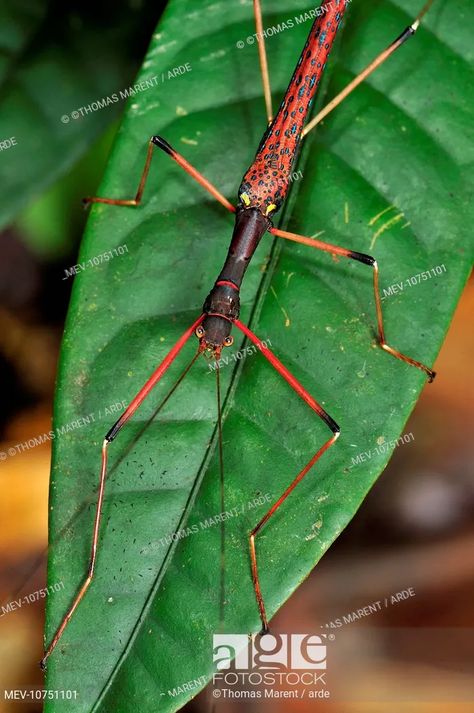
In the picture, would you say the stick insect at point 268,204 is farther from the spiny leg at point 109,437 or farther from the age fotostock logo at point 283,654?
the age fotostock logo at point 283,654

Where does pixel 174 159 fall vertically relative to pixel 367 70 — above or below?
below

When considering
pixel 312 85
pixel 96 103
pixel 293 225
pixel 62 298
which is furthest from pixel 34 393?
pixel 312 85

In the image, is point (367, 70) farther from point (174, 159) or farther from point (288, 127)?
point (174, 159)

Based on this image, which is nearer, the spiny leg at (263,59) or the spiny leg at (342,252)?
the spiny leg at (342,252)

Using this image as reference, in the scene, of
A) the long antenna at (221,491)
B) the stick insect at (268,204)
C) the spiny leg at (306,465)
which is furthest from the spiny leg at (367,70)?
the long antenna at (221,491)

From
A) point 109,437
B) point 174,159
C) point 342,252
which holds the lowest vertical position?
point 109,437

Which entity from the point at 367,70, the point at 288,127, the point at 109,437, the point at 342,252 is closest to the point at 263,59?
the point at 288,127

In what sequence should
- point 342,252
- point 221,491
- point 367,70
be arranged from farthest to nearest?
1. point 367,70
2. point 342,252
3. point 221,491
